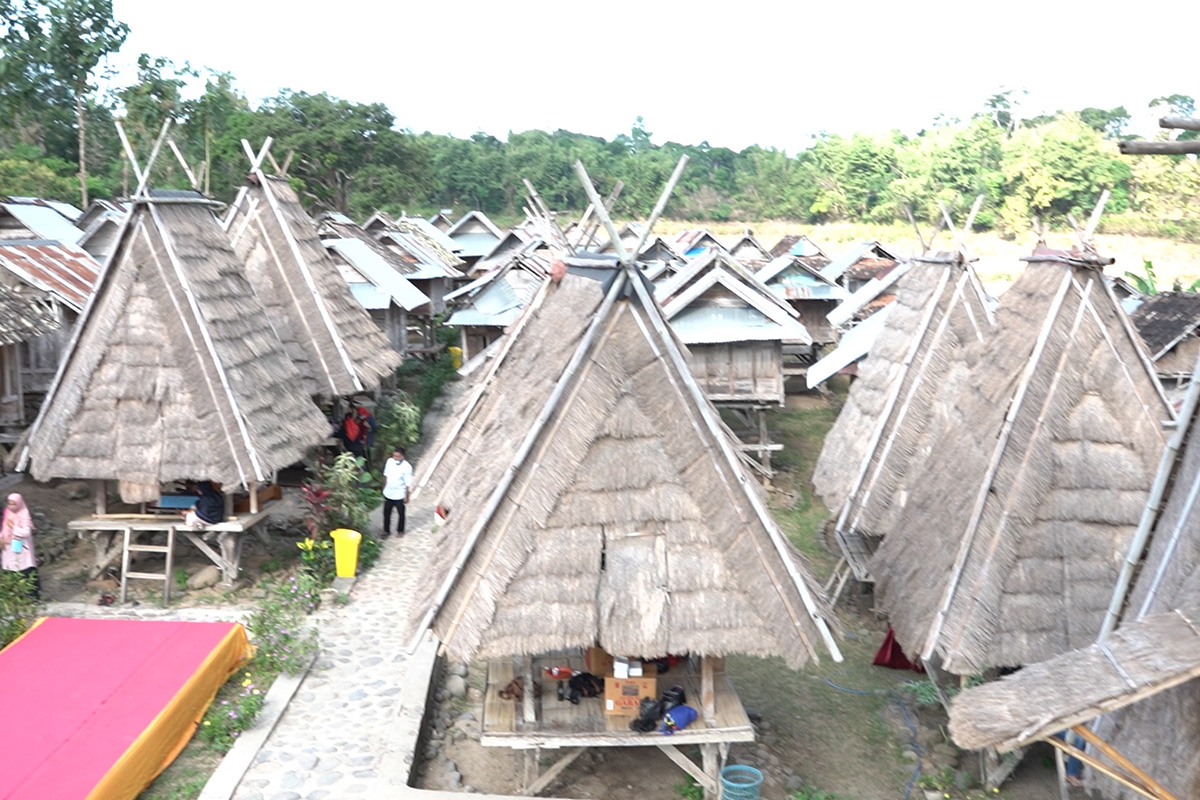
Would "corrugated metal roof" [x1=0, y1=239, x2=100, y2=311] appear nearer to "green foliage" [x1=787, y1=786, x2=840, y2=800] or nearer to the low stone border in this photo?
the low stone border

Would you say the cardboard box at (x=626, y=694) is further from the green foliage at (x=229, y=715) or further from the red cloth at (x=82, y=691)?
the red cloth at (x=82, y=691)

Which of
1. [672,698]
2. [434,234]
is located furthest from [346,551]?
[434,234]

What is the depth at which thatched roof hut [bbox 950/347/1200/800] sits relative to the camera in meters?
5.35

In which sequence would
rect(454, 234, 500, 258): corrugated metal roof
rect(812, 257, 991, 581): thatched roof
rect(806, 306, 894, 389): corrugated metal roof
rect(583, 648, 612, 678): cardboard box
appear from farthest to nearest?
rect(454, 234, 500, 258): corrugated metal roof < rect(806, 306, 894, 389): corrugated metal roof < rect(812, 257, 991, 581): thatched roof < rect(583, 648, 612, 678): cardboard box

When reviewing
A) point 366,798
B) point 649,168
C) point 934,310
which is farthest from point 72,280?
point 649,168

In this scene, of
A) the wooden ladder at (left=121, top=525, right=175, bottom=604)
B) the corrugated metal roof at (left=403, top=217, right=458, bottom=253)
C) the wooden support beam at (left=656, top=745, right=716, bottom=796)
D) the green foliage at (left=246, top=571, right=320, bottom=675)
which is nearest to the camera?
the wooden support beam at (left=656, top=745, right=716, bottom=796)

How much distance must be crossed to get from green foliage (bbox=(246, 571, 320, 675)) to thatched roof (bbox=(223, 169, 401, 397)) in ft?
17.4

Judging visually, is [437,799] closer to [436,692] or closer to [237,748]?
[237,748]

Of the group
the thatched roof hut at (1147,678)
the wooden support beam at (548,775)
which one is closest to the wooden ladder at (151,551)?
the wooden support beam at (548,775)

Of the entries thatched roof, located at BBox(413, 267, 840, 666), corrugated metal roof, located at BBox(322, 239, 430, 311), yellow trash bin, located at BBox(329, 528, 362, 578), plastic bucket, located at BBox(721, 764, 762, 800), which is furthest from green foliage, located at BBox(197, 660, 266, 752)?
corrugated metal roof, located at BBox(322, 239, 430, 311)

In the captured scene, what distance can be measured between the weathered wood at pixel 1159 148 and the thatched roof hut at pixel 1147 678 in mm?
1709

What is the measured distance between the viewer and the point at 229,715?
9.94 m

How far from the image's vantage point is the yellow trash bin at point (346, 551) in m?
13.9

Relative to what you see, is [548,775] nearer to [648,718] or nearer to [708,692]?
[648,718]
